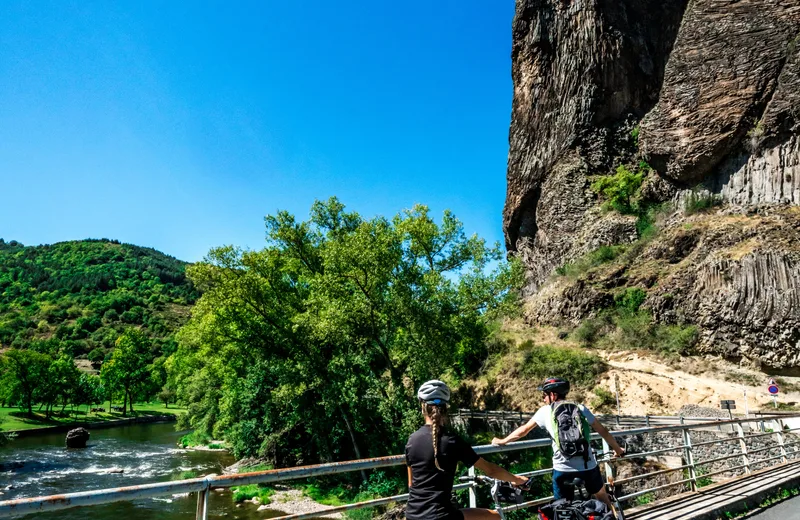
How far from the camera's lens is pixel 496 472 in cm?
344

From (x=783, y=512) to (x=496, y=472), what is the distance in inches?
257

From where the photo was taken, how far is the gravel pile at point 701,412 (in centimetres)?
2380

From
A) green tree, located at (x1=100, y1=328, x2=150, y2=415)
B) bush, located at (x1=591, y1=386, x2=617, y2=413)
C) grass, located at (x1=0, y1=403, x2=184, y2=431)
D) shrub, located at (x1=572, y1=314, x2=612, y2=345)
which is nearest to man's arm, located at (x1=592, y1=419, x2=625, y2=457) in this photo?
bush, located at (x1=591, y1=386, x2=617, y2=413)

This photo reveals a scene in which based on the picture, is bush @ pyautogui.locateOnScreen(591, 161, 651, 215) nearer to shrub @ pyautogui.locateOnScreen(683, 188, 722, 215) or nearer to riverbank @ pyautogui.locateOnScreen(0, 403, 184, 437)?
shrub @ pyautogui.locateOnScreen(683, 188, 722, 215)

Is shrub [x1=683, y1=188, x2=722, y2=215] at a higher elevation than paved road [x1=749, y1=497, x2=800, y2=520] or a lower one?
higher

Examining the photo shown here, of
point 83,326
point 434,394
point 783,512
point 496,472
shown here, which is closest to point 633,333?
point 783,512

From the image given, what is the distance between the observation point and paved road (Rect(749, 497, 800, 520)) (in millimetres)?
6785

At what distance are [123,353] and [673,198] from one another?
245 feet

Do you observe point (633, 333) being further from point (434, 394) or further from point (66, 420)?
point (66, 420)

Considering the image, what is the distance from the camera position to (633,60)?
48.8 metres

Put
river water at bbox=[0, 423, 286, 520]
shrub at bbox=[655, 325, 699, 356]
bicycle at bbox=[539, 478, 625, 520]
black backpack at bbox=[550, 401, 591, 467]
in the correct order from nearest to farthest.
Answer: bicycle at bbox=[539, 478, 625, 520] < black backpack at bbox=[550, 401, 591, 467] < river water at bbox=[0, 423, 286, 520] < shrub at bbox=[655, 325, 699, 356]

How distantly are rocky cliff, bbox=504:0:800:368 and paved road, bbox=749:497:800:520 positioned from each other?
24.7 meters

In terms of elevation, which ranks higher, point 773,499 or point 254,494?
point 773,499

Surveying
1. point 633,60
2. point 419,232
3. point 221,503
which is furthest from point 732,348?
point 633,60
